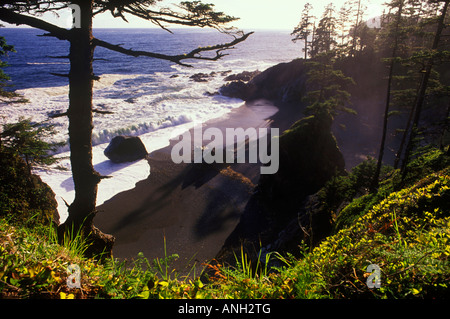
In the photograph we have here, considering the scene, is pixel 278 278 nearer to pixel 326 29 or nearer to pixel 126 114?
pixel 126 114

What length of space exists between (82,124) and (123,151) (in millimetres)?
17433

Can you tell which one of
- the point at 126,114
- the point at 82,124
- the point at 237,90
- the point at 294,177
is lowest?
the point at 294,177

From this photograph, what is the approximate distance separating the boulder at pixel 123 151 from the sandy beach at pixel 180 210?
164cm

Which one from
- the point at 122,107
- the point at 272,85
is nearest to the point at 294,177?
the point at 122,107

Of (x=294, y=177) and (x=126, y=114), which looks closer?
(x=294, y=177)

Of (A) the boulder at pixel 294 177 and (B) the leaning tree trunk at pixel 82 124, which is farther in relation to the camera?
(A) the boulder at pixel 294 177

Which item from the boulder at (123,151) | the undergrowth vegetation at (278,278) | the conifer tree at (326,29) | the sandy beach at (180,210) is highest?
the conifer tree at (326,29)

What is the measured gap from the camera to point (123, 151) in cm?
2089

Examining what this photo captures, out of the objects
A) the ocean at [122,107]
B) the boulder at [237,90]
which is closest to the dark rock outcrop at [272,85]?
the boulder at [237,90]

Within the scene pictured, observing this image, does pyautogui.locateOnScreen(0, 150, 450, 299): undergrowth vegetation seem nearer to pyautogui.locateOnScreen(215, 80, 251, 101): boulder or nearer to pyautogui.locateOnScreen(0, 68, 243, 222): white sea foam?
pyautogui.locateOnScreen(0, 68, 243, 222): white sea foam

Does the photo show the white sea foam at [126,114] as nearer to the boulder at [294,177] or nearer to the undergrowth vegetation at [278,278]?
the boulder at [294,177]

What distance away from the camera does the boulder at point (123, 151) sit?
2078cm

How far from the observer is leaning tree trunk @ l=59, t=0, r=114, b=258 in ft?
14.5
